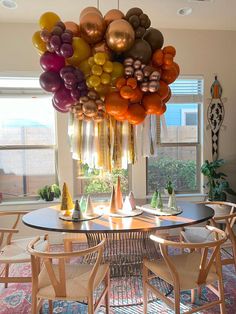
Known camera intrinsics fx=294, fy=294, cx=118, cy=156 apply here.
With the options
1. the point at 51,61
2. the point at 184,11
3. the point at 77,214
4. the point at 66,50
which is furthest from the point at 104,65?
the point at 184,11

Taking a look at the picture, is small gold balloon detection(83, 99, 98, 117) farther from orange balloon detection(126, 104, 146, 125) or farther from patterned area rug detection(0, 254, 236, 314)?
patterned area rug detection(0, 254, 236, 314)

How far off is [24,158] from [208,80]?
2804mm

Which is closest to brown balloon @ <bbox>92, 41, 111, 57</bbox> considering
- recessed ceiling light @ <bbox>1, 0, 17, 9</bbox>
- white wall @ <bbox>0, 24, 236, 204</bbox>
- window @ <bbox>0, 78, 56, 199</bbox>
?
recessed ceiling light @ <bbox>1, 0, 17, 9</bbox>

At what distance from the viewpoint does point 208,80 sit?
163 inches

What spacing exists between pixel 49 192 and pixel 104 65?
221cm

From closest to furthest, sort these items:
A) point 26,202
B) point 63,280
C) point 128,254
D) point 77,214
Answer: point 63,280 < point 77,214 < point 128,254 < point 26,202

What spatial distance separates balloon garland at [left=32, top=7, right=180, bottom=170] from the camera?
229 cm

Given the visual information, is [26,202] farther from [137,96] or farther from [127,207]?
[137,96]

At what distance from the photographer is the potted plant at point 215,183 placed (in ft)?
12.7

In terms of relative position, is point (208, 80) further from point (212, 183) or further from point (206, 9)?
point (212, 183)

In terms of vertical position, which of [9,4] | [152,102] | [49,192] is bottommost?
[49,192]

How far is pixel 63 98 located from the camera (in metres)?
2.43

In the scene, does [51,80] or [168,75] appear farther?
[168,75]

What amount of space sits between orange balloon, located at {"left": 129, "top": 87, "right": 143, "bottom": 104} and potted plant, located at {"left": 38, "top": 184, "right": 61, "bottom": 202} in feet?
6.75
